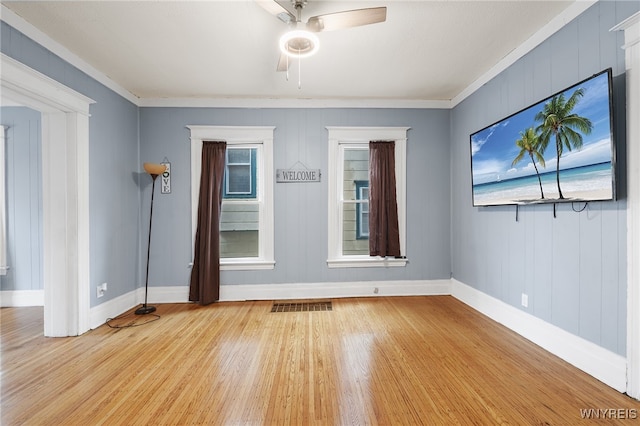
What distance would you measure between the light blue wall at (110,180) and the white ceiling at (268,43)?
251mm

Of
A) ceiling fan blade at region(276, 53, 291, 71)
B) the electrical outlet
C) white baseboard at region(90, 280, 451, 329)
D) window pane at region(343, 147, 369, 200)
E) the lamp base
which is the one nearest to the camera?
ceiling fan blade at region(276, 53, 291, 71)

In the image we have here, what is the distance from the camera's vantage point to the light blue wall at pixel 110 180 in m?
2.86

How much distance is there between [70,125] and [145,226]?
4.81 ft

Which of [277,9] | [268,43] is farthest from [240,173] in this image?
[277,9]

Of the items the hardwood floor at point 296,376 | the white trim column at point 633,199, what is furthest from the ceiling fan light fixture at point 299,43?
the hardwood floor at point 296,376

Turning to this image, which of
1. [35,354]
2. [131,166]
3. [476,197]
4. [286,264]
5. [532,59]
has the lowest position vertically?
[35,354]

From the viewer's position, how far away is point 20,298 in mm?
3592

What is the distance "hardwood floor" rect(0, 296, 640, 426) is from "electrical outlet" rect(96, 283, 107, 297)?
1.23 ft

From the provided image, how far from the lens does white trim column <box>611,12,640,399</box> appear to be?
5.58ft

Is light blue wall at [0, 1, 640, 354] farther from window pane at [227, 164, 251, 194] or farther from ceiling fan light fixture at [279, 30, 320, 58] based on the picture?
ceiling fan light fixture at [279, 30, 320, 58]

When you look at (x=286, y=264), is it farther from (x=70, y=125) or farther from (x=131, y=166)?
(x=70, y=125)

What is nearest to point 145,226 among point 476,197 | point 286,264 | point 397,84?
point 286,264

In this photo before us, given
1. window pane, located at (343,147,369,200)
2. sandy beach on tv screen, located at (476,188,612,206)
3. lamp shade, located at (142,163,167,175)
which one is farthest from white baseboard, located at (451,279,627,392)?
lamp shade, located at (142,163,167,175)

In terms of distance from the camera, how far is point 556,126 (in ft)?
6.99
